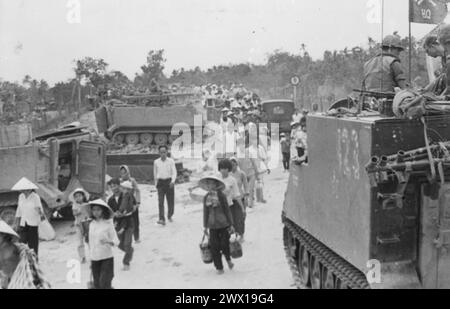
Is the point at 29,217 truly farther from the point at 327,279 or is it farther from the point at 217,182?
the point at 327,279

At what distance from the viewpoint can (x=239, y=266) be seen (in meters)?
8.58

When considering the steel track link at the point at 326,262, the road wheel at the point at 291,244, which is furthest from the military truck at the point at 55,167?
the steel track link at the point at 326,262

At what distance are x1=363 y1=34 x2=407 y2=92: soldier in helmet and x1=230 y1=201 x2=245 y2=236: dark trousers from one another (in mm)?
2778

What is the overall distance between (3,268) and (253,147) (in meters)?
7.48

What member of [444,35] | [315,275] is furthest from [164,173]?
[444,35]

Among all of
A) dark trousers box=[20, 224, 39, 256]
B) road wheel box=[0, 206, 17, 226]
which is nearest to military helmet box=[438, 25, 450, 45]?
dark trousers box=[20, 224, 39, 256]

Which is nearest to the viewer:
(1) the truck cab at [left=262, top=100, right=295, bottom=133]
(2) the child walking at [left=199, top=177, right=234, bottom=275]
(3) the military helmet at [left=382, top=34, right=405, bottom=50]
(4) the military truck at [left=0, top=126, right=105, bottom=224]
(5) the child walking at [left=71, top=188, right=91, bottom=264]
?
(3) the military helmet at [left=382, top=34, right=405, bottom=50]

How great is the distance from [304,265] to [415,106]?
132 inches

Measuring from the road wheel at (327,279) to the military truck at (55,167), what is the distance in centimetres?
590

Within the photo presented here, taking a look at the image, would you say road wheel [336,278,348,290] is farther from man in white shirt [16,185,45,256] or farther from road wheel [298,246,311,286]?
man in white shirt [16,185,45,256]

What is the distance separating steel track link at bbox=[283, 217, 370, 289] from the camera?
217 inches

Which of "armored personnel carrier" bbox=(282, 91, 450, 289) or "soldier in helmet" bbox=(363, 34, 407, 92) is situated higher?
"soldier in helmet" bbox=(363, 34, 407, 92)

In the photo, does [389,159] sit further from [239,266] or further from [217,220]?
[239,266]
